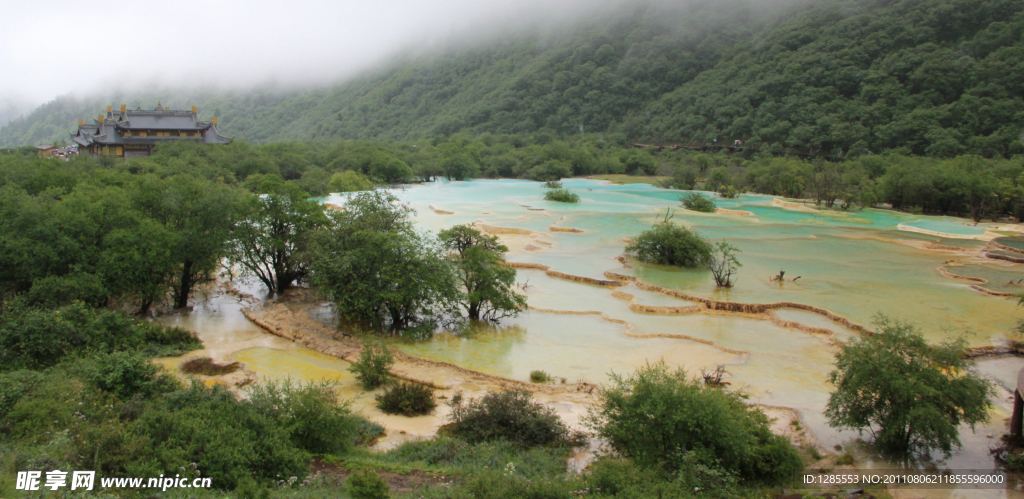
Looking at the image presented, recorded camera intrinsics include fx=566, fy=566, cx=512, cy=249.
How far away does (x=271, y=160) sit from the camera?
51188 mm

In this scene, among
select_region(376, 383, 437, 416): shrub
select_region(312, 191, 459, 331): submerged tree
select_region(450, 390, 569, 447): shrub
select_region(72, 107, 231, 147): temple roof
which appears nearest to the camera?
select_region(450, 390, 569, 447): shrub

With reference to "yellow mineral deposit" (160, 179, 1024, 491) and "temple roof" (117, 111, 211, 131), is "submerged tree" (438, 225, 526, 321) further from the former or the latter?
"temple roof" (117, 111, 211, 131)

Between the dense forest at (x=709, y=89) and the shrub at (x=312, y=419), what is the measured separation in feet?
232

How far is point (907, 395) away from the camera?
360 inches

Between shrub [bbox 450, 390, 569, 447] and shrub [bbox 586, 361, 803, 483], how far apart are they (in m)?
1.26

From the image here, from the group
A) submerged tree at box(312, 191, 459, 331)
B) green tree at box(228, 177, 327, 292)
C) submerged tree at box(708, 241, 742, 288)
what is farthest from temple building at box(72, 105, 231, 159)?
→ submerged tree at box(708, 241, 742, 288)

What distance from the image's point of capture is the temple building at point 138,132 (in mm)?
47188

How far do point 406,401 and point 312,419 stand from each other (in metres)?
2.65

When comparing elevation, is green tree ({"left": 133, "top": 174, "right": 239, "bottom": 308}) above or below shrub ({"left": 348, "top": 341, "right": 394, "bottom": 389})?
above

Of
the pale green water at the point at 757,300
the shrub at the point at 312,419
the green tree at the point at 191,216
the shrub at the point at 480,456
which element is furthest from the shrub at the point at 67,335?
the shrub at the point at 480,456

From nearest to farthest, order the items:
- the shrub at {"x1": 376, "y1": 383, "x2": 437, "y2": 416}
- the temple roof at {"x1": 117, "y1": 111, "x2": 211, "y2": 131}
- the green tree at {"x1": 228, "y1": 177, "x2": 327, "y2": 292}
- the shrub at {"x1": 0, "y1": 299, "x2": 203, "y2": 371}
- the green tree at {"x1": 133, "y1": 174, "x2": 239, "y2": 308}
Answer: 1. the shrub at {"x1": 376, "y1": 383, "x2": 437, "y2": 416}
2. the shrub at {"x1": 0, "y1": 299, "x2": 203, "y2": 371}
3. the green tree at {"x1": 133, "y1": 174, "x2": 239, "y2": 308}
4. the green tree at {"x1": 228, "y1": 177, "x2": 327, "y2": 292}
5. the temple roof at {"x1": 117, "y1": 111, "x2": 211, "y2": 131}

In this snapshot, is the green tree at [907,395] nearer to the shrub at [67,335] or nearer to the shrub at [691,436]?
the shrub at [691,436]

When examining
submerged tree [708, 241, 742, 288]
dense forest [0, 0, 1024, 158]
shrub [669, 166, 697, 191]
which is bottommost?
submerged tree [708, 241, 742, 288]

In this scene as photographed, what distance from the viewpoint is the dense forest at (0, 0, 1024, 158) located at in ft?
223
